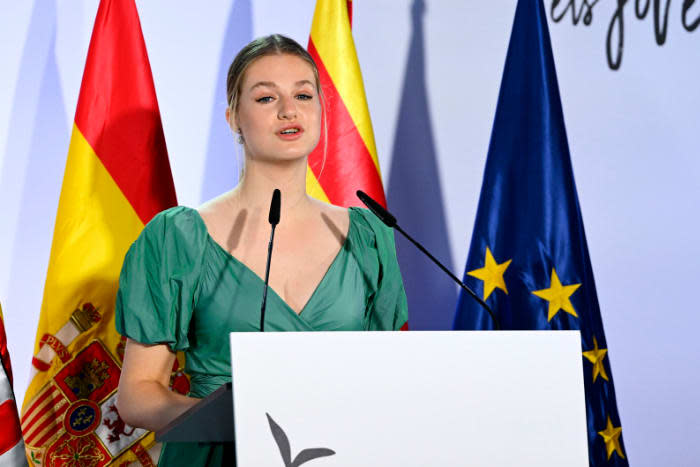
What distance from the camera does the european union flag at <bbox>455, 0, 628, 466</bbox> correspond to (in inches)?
85.4

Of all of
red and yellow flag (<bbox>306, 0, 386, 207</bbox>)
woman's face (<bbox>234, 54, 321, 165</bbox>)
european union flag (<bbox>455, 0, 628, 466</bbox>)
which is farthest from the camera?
red and yellow flag (<bbox>306, 0, 386, 207</bbox>)

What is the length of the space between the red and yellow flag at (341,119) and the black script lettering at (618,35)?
34.8 inches

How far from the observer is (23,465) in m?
1.49

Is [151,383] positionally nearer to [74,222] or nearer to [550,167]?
[74,222]

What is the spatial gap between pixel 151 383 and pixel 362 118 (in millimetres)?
1260

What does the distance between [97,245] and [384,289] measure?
33.2 inches

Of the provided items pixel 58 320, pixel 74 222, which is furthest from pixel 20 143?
pixel 58 320

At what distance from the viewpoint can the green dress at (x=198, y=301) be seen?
134 cm

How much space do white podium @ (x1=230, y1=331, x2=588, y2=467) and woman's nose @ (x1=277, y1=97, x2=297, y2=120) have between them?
65cm

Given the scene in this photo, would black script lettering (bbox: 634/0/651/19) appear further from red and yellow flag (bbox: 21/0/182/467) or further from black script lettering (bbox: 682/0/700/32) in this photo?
red and yellow flag (bbox: 21/0/182/467)

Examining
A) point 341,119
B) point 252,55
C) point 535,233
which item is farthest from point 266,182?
point 535,233

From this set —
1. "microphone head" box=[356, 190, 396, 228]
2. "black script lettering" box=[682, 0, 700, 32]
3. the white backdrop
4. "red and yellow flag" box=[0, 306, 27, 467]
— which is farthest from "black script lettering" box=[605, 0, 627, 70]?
"red and yellow flag" box=[0, 306, 27, 467]

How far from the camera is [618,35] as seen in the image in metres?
2.61

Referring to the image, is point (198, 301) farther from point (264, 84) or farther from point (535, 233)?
point (535, 233)
